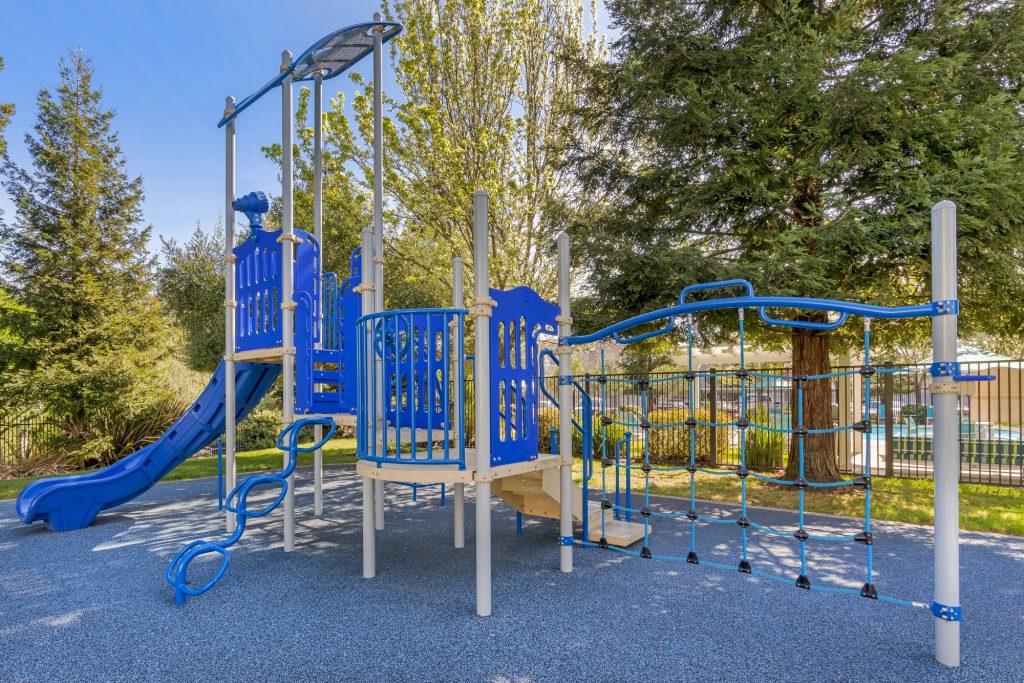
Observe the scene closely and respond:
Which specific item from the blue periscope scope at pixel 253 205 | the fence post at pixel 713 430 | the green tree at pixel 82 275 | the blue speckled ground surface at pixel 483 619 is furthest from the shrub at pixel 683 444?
the green tree at pixel 82 275

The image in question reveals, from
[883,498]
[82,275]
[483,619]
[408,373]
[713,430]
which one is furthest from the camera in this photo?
[82,275]

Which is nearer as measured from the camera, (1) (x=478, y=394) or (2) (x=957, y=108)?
(1) (x=478, y=394)

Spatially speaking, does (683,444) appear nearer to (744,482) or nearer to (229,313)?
(744,482)

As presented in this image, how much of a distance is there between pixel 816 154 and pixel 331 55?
219 inches

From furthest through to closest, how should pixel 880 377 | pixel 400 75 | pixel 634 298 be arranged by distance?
pixel 400 75 < pixel 880 377 < pixel 634 298

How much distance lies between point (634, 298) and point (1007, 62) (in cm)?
469

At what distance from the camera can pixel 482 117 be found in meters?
11.1

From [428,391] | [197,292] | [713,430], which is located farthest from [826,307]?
[197,292]

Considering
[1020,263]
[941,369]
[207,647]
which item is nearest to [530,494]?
[207,647]

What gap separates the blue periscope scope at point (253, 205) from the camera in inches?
231


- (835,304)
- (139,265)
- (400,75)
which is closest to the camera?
(835,304)

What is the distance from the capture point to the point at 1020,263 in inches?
247

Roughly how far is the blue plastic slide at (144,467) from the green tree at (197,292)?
10462mm

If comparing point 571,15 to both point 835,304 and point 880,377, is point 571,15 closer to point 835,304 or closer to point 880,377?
point 880,377
